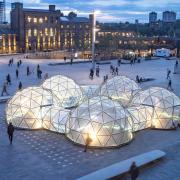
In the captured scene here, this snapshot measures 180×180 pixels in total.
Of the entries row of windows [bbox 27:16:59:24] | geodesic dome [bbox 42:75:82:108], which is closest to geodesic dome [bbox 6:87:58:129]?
geodesic dome [bbox 42:75:82:108]

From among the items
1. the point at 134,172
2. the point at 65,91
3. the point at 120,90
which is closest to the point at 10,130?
the point at 134,172

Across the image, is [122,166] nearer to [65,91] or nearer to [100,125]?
[100,125]

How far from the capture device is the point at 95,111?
689 inches

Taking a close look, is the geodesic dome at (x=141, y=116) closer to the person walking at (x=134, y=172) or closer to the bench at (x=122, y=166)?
the bench at (x=122, y=166)

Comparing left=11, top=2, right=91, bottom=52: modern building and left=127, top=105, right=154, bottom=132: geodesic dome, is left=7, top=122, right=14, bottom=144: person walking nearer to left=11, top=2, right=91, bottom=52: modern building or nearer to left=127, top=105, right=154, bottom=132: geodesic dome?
left=127, top=105, right=154, bottom=132: geodesic dome

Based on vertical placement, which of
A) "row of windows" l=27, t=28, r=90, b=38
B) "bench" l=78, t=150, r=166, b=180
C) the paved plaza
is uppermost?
"row of windows" l=27, t=28, r=90, b=38

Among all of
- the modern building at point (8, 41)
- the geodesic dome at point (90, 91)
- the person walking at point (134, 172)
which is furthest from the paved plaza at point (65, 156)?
the modern building at point (8, 41)

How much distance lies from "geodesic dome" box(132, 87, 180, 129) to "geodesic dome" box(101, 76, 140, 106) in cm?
192

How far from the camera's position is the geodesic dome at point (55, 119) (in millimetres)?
18812

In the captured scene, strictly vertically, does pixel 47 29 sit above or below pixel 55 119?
above

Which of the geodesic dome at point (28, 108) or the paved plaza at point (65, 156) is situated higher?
the geodesic dome at point (28, 108)

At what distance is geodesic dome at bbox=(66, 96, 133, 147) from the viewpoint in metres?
17.0

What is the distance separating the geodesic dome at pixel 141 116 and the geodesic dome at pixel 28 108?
4.41m

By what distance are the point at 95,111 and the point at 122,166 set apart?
3.91m
